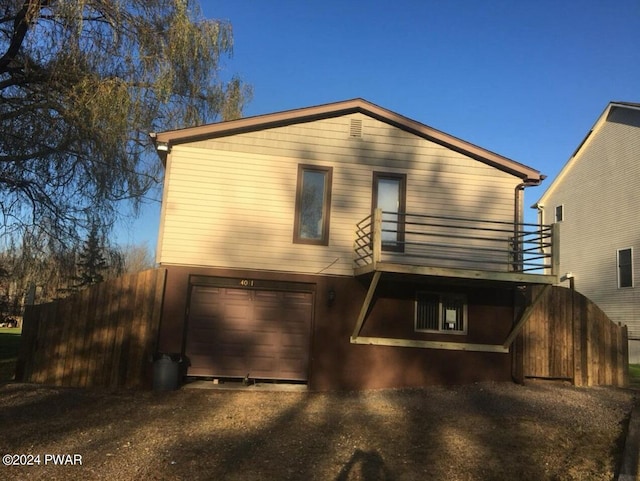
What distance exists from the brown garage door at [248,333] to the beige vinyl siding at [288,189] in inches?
28.7

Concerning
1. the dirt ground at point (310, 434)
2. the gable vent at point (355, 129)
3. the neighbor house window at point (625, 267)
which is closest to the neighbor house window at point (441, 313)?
the dirt ground at point (310, 434)

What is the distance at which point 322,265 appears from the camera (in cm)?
1147

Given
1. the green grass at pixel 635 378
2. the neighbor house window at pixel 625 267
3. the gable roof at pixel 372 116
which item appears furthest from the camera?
the neighbor house window at pixel 625 267

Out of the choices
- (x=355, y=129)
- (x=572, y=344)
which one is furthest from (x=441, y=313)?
(x=355, y=129)

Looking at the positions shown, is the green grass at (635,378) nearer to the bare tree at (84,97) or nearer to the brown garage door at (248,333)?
the brown garage door at (248,333)

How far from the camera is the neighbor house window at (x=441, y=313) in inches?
458

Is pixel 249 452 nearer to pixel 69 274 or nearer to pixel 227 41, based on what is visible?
pixel 69 274

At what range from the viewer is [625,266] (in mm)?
19750

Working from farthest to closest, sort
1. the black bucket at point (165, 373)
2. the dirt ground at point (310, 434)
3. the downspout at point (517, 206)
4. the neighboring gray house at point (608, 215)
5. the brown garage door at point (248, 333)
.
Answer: the neighboring gray house at point (608, 215), the downspout at point (517, 206), the brown garage door at point (248, 333), the black bucket at point (165, 373), the dirt ground at point (310, 434)

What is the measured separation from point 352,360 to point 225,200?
4.42 m

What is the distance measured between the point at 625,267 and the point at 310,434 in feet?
55.9

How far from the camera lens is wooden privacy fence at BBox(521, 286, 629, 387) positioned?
12055 mm

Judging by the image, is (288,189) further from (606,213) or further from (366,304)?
(606,213)

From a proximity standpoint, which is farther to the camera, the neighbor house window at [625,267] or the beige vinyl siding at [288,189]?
the neighbor house window at [625,267]
